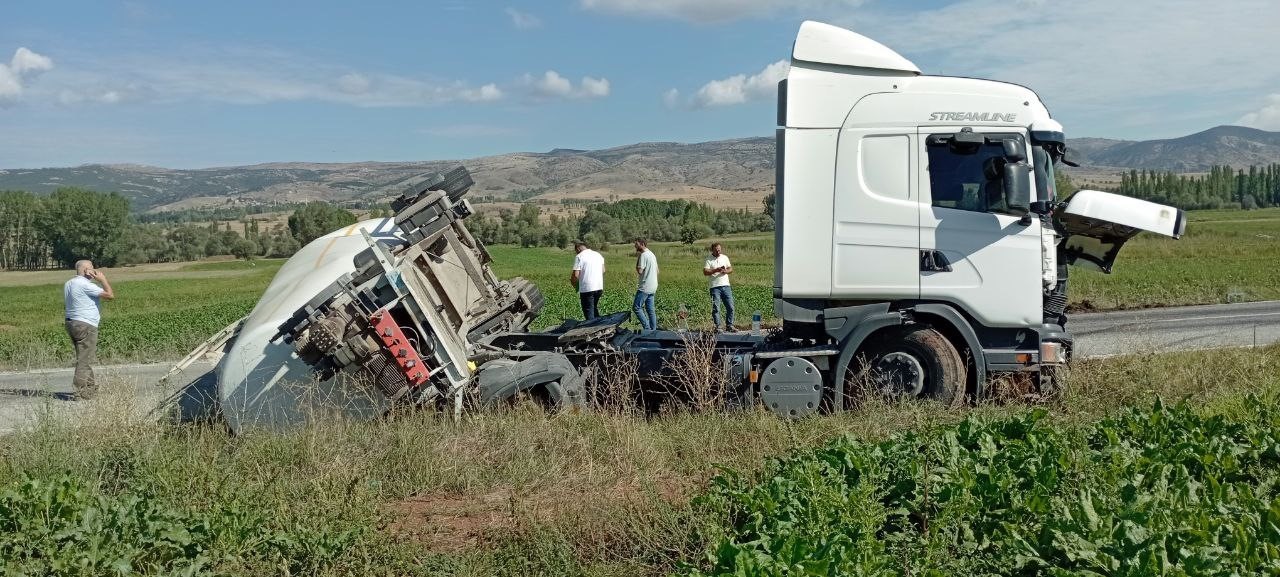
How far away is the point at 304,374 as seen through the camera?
7801mm

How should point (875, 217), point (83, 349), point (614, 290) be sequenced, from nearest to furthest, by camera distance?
point (875, 217) → point (83, 349) → point (614, 290)

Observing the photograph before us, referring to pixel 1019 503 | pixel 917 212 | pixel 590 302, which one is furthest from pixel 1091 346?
pixel 1019 503

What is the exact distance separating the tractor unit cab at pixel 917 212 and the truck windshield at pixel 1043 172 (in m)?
0.01

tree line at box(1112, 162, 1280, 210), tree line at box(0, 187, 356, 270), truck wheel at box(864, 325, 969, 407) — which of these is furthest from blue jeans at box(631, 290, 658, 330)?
tree line at box(1112, 162, 1280, 210)

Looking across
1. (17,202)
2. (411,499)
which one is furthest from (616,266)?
(17,202)

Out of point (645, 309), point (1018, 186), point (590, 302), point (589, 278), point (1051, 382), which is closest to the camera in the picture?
point (1018, 186)

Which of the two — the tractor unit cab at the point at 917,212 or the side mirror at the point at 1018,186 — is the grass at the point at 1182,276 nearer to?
Answer: the tractor unit cab at the point at 917,212

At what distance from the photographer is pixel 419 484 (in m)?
6.29

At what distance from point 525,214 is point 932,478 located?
65.0 metres

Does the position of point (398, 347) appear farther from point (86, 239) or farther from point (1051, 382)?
point (86, 239)

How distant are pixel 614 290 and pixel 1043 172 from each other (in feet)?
56.6

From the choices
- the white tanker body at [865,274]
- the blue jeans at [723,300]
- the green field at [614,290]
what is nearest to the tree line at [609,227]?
the green field at [614,290]

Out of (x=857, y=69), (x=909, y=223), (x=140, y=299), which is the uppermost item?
(x=857, y=69)

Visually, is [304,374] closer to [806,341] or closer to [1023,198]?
[806,341]
